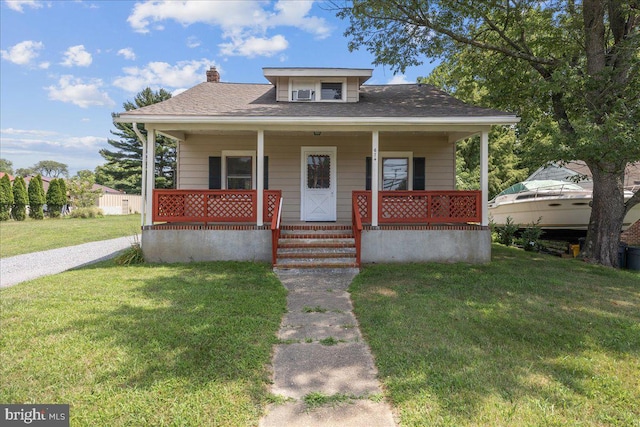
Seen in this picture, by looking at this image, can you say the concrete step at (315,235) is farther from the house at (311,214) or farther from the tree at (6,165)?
the tree at (6,165)

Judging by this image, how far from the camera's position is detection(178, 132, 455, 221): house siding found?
9.85 meters

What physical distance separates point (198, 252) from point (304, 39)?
37.0ft

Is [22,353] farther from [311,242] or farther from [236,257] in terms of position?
[311,242]

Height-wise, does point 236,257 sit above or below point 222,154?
below

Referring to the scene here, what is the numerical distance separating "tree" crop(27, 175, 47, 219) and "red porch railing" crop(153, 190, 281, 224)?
57.9 ft

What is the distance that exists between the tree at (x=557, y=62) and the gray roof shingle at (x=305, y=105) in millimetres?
1097

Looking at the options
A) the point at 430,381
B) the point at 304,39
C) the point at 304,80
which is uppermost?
the point at 304,39

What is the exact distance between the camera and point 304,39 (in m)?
14.9

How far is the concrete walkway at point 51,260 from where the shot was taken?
7.11 m

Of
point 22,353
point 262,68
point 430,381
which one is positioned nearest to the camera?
point 430,381

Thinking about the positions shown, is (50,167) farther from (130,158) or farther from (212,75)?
(212,75)

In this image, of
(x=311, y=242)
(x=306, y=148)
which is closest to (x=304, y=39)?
(x=306, y=148)

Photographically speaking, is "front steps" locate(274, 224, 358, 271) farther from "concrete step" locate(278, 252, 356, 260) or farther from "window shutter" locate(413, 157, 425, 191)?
"window shutter" locate(413, 157, 425, 191)

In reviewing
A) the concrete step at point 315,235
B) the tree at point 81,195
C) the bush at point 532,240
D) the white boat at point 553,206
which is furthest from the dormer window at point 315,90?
the tree at point 81,195
